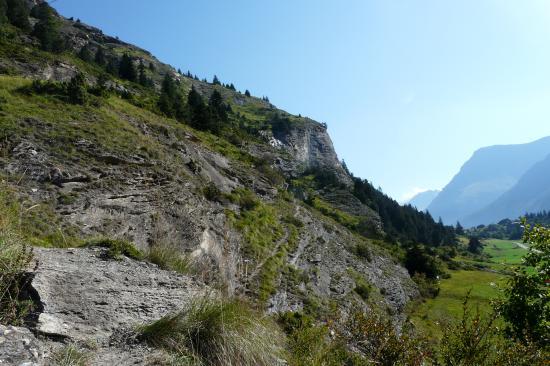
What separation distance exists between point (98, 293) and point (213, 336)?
218cm

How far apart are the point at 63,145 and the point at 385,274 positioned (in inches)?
1628

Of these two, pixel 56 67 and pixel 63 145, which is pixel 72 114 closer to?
pixel 63 145

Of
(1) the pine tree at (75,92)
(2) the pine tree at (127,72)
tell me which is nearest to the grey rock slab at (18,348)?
(1) the pine tree at (75,92)

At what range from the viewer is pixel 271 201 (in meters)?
41.1

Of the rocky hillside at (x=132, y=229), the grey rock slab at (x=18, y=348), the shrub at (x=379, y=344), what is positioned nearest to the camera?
the grey rock slab at (x=18, y=348)

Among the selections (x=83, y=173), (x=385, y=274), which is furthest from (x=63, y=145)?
(x=385, y=274)

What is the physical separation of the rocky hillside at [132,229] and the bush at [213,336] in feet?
0.98

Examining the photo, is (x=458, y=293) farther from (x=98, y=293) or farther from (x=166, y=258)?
(x=98, y=293)

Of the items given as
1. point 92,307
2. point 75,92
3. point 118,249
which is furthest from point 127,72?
point 92,307

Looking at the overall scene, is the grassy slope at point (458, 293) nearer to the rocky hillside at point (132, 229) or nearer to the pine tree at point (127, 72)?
the rocky hillside at point (132, 229)

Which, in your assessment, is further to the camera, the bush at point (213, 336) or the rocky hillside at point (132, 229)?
the rocky hillside at point (132, 229)

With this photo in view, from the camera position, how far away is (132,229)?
58.5 feet

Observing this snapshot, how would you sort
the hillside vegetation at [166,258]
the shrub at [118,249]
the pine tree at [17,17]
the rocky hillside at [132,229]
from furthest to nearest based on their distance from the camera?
the pine tree at [17,17] < the shrub at [118,249] < the rocky hillside at [132,229] < the hillside vegetation at [166,258]

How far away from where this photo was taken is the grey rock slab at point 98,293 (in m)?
4.64
